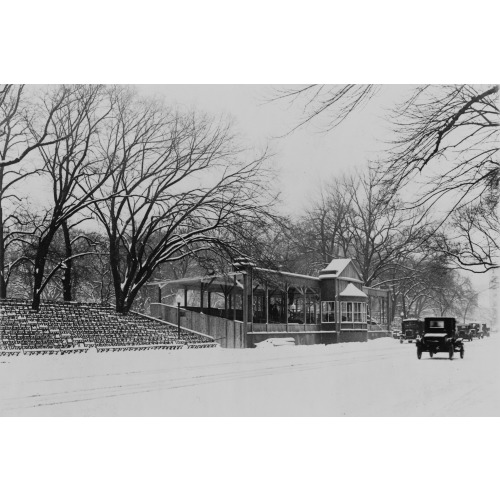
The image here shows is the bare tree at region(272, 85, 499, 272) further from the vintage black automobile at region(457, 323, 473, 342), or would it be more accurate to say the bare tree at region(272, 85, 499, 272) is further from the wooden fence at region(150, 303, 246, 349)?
the wooden fence at region(150, 303, 246, 349)

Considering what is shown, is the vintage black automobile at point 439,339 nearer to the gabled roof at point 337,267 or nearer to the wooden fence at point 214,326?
the gabled roof at point 337,267

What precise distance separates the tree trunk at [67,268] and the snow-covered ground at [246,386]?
2025mm

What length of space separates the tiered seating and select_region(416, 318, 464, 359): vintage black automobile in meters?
6.71

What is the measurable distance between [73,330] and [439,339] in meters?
9.27

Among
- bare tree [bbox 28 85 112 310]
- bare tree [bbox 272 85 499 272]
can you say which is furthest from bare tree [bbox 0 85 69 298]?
bare tree [bbox 272 85 499 272]

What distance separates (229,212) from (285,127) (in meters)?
5.73

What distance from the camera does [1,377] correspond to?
37.9ft

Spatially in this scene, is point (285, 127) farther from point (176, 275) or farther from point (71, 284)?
point (176, 275)

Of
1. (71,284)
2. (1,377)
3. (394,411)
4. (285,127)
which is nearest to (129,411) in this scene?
(1,377)

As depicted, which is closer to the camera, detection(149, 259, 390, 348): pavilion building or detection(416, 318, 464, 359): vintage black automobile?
detection(416, 318, 464, 359): vintage black automobile

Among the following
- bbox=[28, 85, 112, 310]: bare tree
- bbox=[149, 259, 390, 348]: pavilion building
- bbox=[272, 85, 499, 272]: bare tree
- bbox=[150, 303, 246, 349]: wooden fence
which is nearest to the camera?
bbox=[272, 85, 499, 272]: bare tree

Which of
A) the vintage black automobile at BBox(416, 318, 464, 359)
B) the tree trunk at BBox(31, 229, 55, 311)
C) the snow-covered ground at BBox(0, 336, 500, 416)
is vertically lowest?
the snow-covered ground at BBox(0, 336, 500, 416)

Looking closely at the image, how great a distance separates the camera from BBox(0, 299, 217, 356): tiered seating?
14.3 m

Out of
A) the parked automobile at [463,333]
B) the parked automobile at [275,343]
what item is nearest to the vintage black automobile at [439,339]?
the parked automobile at [463,333]
